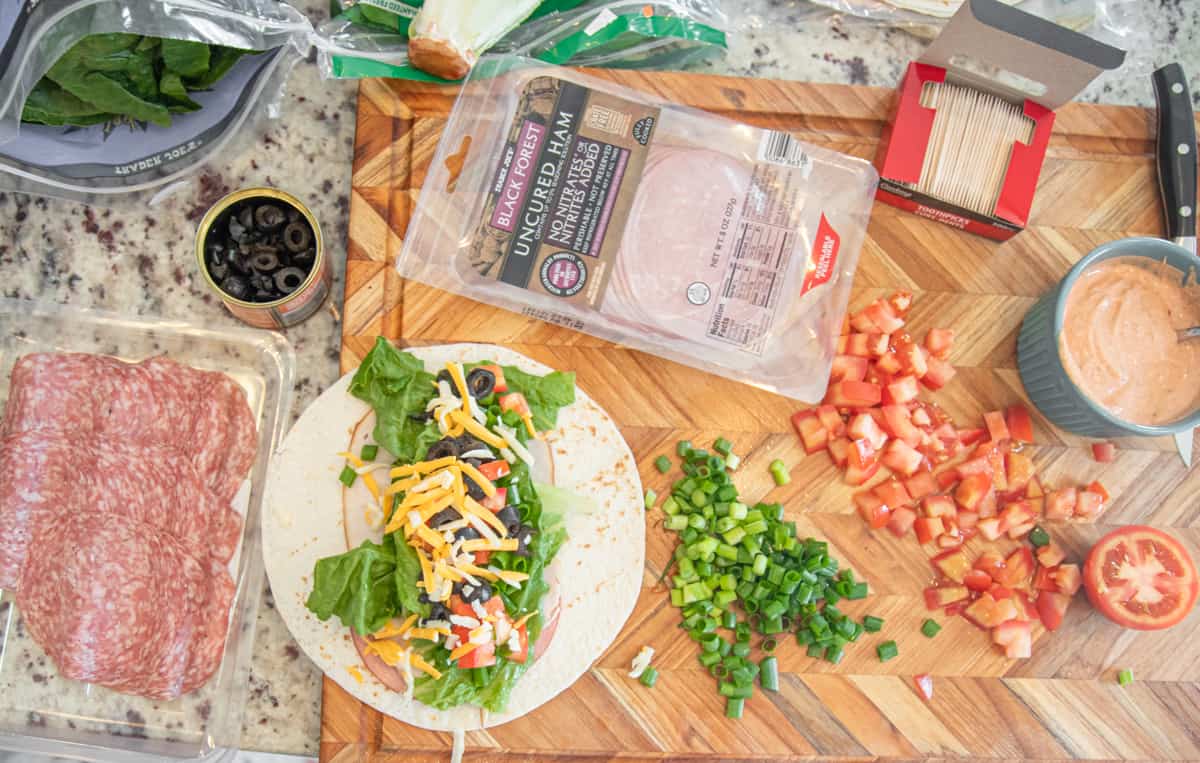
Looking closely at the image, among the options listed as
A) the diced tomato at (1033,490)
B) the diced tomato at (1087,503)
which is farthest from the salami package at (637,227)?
the diced tomato at (1087,503)

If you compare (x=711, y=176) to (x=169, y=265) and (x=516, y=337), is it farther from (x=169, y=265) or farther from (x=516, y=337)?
(x=169, y=265)

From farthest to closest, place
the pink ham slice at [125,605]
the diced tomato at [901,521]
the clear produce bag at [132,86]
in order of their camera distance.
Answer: the diced tomato at [901,521] → the pink ham slice at [125,605] → the clear produce bag at [132,86]

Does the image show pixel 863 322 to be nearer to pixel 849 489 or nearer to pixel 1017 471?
pixel 849 489

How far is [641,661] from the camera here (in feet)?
6.23

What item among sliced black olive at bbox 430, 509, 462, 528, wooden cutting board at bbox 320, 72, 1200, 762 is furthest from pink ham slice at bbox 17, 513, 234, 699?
sliced black olive at bbox 430, 509, 462, 528

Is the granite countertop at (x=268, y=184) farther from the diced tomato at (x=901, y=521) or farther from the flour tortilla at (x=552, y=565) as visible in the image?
the diced tomato at (x=901, y=521)

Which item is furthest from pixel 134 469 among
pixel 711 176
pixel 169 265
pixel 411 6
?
pixel 711 176

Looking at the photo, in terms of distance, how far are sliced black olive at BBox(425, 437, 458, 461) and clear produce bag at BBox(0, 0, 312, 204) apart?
865 mm

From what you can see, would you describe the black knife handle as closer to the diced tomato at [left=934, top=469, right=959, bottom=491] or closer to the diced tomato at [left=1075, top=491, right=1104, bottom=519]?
the diced tomato at [left=1075, top=491, right=1104, bottom=519]

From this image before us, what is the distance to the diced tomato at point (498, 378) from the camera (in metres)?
1.88

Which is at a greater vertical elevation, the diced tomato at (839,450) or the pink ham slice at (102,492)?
the diced tomato at (839,450)

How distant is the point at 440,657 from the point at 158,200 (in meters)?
1.24

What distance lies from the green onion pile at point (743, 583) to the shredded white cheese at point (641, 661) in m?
0.10

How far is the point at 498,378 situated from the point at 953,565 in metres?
1.10
